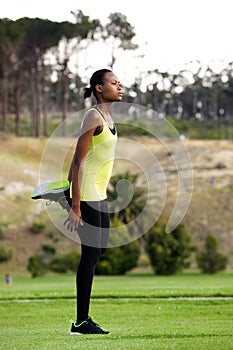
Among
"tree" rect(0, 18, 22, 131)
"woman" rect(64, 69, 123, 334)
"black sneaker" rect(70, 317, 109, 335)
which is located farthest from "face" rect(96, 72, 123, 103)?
"tree" rect(0, 18, 22, 131)

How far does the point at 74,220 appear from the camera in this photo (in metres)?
7.00

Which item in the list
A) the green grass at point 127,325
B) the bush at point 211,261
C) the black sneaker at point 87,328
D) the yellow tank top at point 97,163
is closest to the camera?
the green grass at point 127,325

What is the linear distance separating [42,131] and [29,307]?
58.0 meters

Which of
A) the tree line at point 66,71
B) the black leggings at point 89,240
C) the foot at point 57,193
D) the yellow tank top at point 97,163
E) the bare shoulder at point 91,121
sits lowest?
the black leggings at point 89,240

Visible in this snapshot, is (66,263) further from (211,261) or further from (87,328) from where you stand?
(87,328)

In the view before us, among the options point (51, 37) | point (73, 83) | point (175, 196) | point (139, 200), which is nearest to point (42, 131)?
point (73, 83)

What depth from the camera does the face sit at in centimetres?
729

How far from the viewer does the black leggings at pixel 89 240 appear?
7.11 meters

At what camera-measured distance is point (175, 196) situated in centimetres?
5128

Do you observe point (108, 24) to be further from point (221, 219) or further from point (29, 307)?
point (29, 307)

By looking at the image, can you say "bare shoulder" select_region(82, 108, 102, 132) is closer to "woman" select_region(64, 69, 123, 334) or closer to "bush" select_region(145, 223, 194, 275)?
"woman" select_region(64, 69, 123, 334)

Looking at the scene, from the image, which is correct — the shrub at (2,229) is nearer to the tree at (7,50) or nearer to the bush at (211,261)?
the bush at (211,261)

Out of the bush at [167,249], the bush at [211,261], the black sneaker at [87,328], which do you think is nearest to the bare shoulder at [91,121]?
the black sneaker at [87,328]

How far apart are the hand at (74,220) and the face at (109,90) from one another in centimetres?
101
